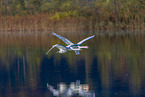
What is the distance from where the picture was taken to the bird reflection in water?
982cm

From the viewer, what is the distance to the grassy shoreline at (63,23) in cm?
4166

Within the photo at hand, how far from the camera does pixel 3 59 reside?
17812 millimetres

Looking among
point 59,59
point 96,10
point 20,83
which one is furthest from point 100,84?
point 96,10

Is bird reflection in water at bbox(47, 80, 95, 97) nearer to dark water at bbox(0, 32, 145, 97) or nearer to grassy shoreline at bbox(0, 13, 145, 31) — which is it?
dark water at bbox(0, 32, 145, 97)

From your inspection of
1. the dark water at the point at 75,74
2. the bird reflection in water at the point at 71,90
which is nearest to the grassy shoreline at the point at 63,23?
the dark water at the point at 75,74

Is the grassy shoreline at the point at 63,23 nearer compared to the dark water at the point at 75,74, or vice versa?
the dark water at the point at 75,74

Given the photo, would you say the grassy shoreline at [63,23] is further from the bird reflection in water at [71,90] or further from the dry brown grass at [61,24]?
the bird reflection in water at [71,90]

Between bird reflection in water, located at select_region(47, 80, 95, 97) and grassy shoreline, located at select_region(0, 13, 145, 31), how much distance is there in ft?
100

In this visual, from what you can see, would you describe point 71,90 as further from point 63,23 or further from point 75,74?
point 63,23

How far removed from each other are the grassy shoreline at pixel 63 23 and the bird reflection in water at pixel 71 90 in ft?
100

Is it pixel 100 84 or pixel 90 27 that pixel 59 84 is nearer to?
pixel 100 84

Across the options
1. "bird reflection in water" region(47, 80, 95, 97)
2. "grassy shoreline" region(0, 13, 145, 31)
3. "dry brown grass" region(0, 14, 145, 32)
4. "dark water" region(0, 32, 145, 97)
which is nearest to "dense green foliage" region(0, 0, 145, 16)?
"grassy shoreline" region(0, 13, 145, 31)

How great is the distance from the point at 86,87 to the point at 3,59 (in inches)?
314

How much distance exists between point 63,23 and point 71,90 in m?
33.1
